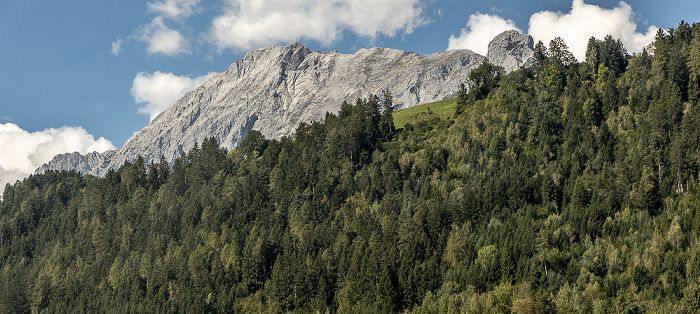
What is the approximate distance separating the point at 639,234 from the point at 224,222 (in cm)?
11846

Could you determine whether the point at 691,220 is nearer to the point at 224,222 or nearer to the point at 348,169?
the point at 348,169

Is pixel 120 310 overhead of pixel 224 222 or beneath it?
beneath

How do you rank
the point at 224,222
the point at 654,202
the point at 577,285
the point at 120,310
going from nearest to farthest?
1. the point at 577,285
2. the point at 654,202
3. the point at 120,310
4. the point at 224,222

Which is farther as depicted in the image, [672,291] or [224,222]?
[224,222]

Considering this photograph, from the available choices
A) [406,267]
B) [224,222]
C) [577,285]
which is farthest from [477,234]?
[224,222]

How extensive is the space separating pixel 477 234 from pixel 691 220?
143 feet

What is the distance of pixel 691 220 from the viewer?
388 feet

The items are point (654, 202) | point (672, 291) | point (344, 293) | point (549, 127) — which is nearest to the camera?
point (672, 291)

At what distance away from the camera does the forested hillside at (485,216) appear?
387 ft

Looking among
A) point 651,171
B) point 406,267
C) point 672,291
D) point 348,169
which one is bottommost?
point 672,291

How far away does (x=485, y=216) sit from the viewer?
143 m

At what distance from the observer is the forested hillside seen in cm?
11806

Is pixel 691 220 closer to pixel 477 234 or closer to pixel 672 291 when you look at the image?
pixel 672 291

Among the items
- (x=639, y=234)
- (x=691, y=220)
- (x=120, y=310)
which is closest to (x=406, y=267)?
(x=639, y=234)
